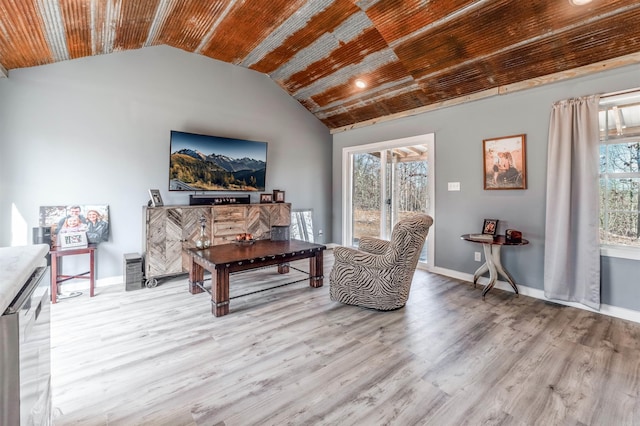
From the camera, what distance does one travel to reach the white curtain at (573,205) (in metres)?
3.04

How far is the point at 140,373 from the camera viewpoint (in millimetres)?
2035

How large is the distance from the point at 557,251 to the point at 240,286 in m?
3.65

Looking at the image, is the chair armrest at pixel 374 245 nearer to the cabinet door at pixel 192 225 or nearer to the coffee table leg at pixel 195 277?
the coffee table leg at pixel 195 277

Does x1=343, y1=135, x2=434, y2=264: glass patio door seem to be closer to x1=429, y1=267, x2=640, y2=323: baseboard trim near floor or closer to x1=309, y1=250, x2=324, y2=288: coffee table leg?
x1=429, y1=267, x2=640, y2=323: baseboard trim near floor

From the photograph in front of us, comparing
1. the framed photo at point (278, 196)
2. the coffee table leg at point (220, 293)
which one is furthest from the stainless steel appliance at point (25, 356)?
the framed photo at point (278, 196)

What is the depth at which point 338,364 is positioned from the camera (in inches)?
85.0

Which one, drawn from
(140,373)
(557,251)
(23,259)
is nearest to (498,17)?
(557,251)

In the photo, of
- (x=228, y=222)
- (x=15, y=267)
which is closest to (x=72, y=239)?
(x=228, y=222)

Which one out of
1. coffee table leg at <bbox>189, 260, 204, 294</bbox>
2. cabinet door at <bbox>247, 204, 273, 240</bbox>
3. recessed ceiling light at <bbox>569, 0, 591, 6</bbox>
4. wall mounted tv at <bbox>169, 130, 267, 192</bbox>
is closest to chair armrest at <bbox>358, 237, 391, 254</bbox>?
cabinet door at <bbox>247, 204, 273, 240</bbox>

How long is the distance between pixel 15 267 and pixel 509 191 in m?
4.40

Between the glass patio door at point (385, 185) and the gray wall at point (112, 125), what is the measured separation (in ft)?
6.29

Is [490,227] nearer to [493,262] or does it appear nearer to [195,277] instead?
[493,262]

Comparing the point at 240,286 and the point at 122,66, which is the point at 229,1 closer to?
the point at 122,66

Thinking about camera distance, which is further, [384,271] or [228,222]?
[228,222]
